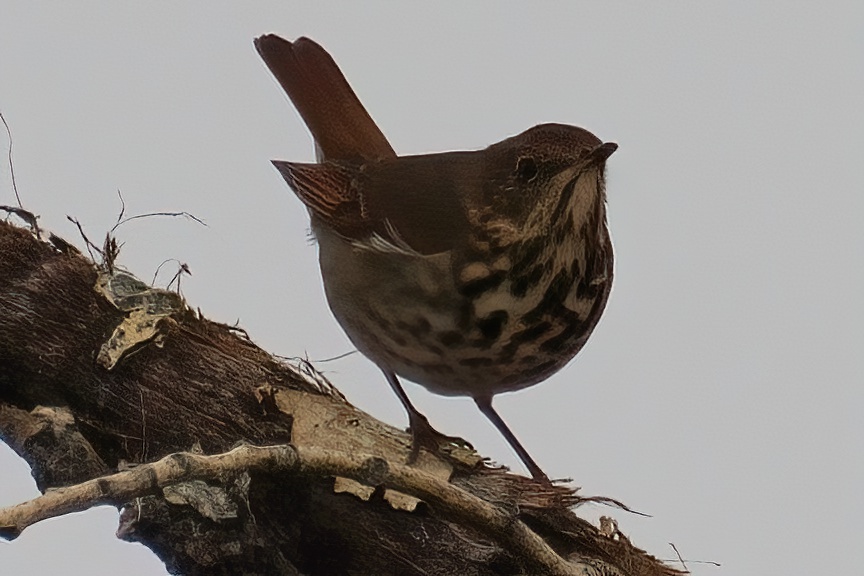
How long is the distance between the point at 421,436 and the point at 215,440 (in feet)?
1.01

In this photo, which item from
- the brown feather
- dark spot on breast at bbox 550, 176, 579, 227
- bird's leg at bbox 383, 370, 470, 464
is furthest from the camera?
the brown feather

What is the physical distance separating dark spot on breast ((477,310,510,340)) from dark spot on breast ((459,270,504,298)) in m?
0.03

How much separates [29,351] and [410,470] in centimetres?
65

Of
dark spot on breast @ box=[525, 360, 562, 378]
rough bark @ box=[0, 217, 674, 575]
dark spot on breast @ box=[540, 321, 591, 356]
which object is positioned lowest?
rough bark @ box=[0, 217, 674, 575]

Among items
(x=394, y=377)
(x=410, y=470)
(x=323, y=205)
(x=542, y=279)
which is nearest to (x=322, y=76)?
(x=323, y=205)

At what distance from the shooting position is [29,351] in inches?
68.6

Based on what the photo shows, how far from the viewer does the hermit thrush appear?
1.58 metres

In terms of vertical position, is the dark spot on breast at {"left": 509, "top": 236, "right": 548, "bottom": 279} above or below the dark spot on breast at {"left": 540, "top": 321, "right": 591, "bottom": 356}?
above

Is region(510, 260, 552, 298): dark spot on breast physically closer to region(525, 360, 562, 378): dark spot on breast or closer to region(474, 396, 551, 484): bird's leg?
region(525, 360, 562, 378): dark spot on breast

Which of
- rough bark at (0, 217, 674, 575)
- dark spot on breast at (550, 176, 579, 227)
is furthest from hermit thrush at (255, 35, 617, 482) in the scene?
rough bark at (0, 217, 674, 575)

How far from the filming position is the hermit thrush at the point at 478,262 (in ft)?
5.19

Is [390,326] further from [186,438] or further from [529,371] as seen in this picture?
[186,438]

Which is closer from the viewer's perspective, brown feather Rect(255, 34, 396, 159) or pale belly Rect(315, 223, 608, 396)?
pale belly Rect(315, 223, 608, 396)

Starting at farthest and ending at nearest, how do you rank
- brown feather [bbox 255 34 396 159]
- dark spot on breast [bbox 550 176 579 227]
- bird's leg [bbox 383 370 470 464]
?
1. brown feather [bbox 255 34 396 159]
2. bird's leg [bbox 383 370 470 464]
3. dark spot on breast [bbox 550 176 579 227]
